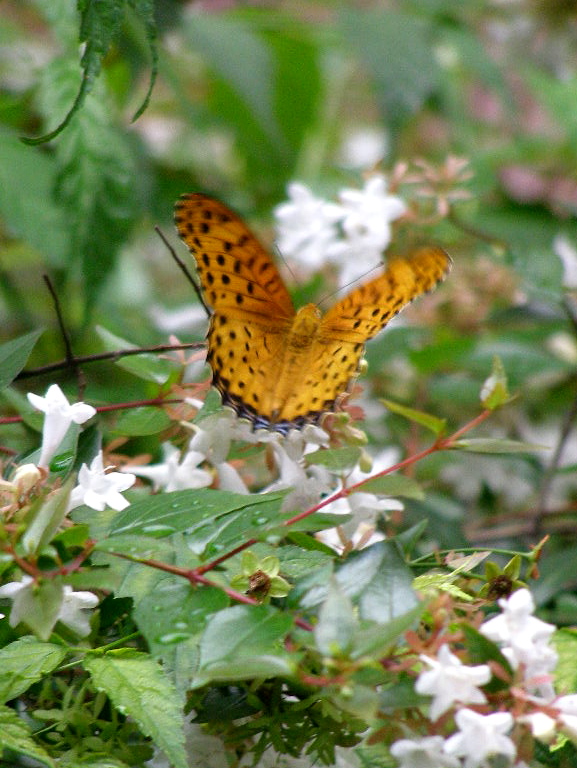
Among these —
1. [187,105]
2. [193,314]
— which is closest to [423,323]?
[193,314]

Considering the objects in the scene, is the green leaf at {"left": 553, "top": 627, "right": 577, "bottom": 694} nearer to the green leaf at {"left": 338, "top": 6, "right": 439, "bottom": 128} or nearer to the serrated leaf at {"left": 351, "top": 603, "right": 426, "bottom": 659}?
the serrated leaf at {"left": 351, "top": 603, "right": 426, "bottom": 659}

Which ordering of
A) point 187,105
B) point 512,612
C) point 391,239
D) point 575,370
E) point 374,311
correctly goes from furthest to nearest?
point 187,105, point 575,370, point 391,239, point 374,311, point 512,612

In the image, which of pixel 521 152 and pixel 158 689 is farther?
pixel 521 152

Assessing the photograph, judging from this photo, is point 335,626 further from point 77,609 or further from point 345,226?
point 345,226

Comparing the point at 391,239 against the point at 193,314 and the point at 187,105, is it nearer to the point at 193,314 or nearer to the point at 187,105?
the point at 193,314

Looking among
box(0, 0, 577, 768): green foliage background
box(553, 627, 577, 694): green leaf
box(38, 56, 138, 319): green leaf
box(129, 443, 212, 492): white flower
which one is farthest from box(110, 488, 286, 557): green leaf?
box(38, 56, 138, 319): green leaf
